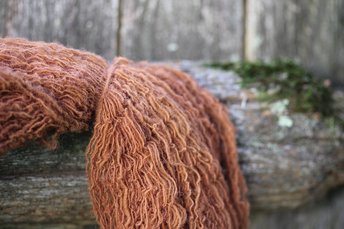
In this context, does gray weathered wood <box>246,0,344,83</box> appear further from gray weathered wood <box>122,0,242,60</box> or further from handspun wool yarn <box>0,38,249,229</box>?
handspun wool yarn <box>0,38,249,229</box>

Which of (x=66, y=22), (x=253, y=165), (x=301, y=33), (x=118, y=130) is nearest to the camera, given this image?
(x=118, y=130)

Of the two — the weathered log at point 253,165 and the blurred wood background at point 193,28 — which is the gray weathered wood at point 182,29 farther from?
the weathered log at point 253,165

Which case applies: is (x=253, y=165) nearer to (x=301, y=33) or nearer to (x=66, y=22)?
(x=301, y=33)

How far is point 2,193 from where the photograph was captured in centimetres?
85

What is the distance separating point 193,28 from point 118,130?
1.81 ft

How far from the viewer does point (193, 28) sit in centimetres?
124

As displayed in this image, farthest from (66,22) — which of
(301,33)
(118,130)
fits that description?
(301,33)

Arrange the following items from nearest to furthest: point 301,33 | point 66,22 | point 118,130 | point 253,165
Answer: point 118,130 → point 253,165 → point 66,22 → point 301,33

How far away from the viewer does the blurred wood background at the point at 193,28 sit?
3.82 ft

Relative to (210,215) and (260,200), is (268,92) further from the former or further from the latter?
(210,215)

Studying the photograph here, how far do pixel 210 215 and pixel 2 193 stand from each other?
→ 40cm

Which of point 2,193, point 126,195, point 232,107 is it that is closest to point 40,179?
point 2,193

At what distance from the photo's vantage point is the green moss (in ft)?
3.63

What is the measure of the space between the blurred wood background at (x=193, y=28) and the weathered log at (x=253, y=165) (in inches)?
5.0
